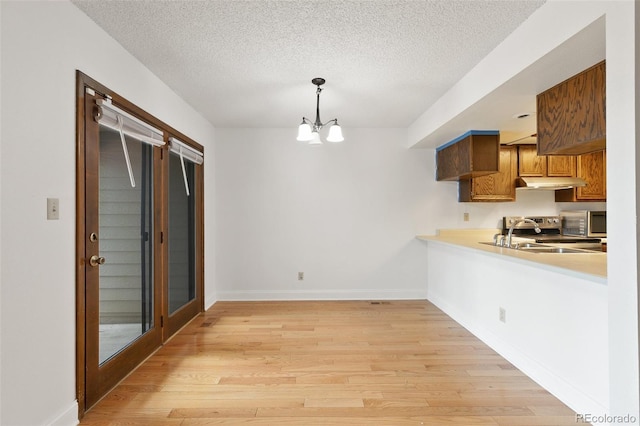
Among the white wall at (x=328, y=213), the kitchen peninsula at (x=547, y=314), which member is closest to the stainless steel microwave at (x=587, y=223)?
the white wall at (x=328, y=213)

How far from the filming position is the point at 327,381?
2.46 metres

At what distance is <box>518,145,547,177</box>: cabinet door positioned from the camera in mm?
4625

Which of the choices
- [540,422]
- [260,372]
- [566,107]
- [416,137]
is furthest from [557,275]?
[416,137]

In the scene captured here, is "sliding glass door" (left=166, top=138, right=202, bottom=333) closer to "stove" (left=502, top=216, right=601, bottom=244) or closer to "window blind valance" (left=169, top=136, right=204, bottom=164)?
"window blind valance" (left=169, top=136, right=204, bottom=164)

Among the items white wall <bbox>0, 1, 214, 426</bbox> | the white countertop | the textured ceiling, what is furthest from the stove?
white wall <bbox>0, 1, 214, 426</bbox>

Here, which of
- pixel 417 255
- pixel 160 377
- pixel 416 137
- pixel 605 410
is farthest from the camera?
pixel 417 255

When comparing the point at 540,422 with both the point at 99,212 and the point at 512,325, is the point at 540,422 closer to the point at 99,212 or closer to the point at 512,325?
the point at 512,325

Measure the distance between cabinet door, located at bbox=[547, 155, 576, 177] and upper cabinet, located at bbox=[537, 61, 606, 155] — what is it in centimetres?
239

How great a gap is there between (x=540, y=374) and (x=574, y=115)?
5.89 feet

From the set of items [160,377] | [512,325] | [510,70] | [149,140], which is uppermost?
[510,70]

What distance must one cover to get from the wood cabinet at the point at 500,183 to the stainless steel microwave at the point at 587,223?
88 cm

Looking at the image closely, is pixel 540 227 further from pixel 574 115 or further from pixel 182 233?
pixel 182 233

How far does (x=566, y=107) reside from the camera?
2.36m

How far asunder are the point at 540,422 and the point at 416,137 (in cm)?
327
